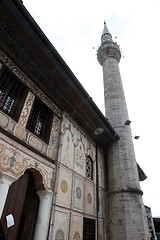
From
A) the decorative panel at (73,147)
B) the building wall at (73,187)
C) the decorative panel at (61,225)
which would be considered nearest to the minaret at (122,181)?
the building wall at (73,187)

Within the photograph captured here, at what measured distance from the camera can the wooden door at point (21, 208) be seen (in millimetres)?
3600

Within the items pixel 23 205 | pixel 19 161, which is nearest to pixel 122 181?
pixel 23 205

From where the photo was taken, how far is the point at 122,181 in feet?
22.6

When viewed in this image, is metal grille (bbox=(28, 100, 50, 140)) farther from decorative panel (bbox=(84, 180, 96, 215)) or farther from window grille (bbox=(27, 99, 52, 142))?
decorative panel (bbox=(84, 180, 96, 215))

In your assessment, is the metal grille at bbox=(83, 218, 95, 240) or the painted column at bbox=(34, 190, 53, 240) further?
the metal grille at bbox=(83, 218, 95, 240)

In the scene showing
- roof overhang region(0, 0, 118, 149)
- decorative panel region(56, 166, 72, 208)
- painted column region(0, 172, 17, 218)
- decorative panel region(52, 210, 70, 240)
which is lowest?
decorative panel region(52, 210, 70, 240)

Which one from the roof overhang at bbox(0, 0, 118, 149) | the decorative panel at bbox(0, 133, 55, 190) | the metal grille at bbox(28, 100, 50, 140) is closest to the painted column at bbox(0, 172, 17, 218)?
the decorative panel at bbox(0, 133, 55, 190)

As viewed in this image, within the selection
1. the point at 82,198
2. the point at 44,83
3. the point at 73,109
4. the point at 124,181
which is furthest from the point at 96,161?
the point at 44,83

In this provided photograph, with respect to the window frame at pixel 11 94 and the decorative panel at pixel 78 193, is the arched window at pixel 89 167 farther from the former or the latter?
the window frame at pixel 11 94

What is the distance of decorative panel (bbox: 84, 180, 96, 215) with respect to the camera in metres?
5.73

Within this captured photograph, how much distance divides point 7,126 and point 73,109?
2815 millimetres

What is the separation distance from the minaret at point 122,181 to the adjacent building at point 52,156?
30 mm

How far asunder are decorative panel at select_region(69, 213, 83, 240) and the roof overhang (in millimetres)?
3157

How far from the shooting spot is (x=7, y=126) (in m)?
4.02
